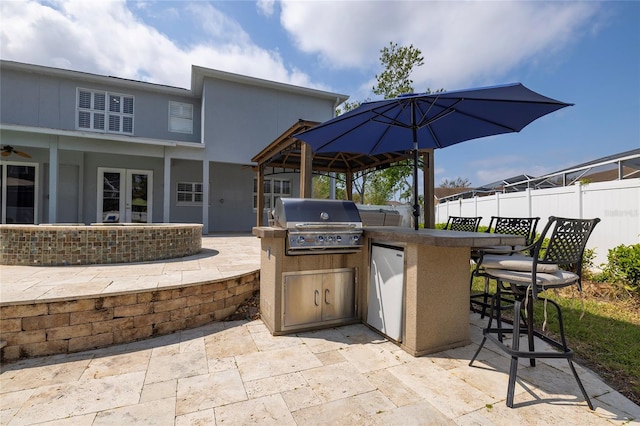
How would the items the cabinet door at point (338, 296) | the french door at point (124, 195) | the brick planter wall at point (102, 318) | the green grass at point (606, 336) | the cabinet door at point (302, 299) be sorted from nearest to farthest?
the green grass at point (606, 336)
the brick planter wall at point (102, 318)
the cabinet door at point (302, 299)
the cabinet door at point (338, 296)
the french door at point (124, 195)

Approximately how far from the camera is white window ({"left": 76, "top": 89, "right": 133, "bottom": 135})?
946 cm

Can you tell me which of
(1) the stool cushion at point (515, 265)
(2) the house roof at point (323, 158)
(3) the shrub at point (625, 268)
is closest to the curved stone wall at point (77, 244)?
(2) the house roof at point (323, 158)

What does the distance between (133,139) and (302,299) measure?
7948mm

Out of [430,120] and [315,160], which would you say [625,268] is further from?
[315,160]

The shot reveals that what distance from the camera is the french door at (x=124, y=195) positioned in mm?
9852

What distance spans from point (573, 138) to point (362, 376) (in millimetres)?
13500

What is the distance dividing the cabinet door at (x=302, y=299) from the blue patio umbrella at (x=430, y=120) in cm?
135

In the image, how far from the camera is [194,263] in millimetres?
4668

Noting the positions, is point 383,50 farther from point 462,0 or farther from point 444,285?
point 444,285

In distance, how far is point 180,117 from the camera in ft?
34.7

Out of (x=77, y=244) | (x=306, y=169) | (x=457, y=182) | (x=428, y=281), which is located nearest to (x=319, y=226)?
(x=428, y=281)

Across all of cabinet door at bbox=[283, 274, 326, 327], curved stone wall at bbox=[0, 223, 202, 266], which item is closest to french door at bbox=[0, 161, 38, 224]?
curved stone wall at bbox=[0, 223, 202, 266]

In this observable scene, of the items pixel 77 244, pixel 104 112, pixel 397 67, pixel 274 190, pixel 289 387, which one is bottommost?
pixel 289 387

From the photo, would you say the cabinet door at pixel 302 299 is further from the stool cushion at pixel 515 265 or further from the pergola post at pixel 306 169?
the pergola post at pixel 306 169
